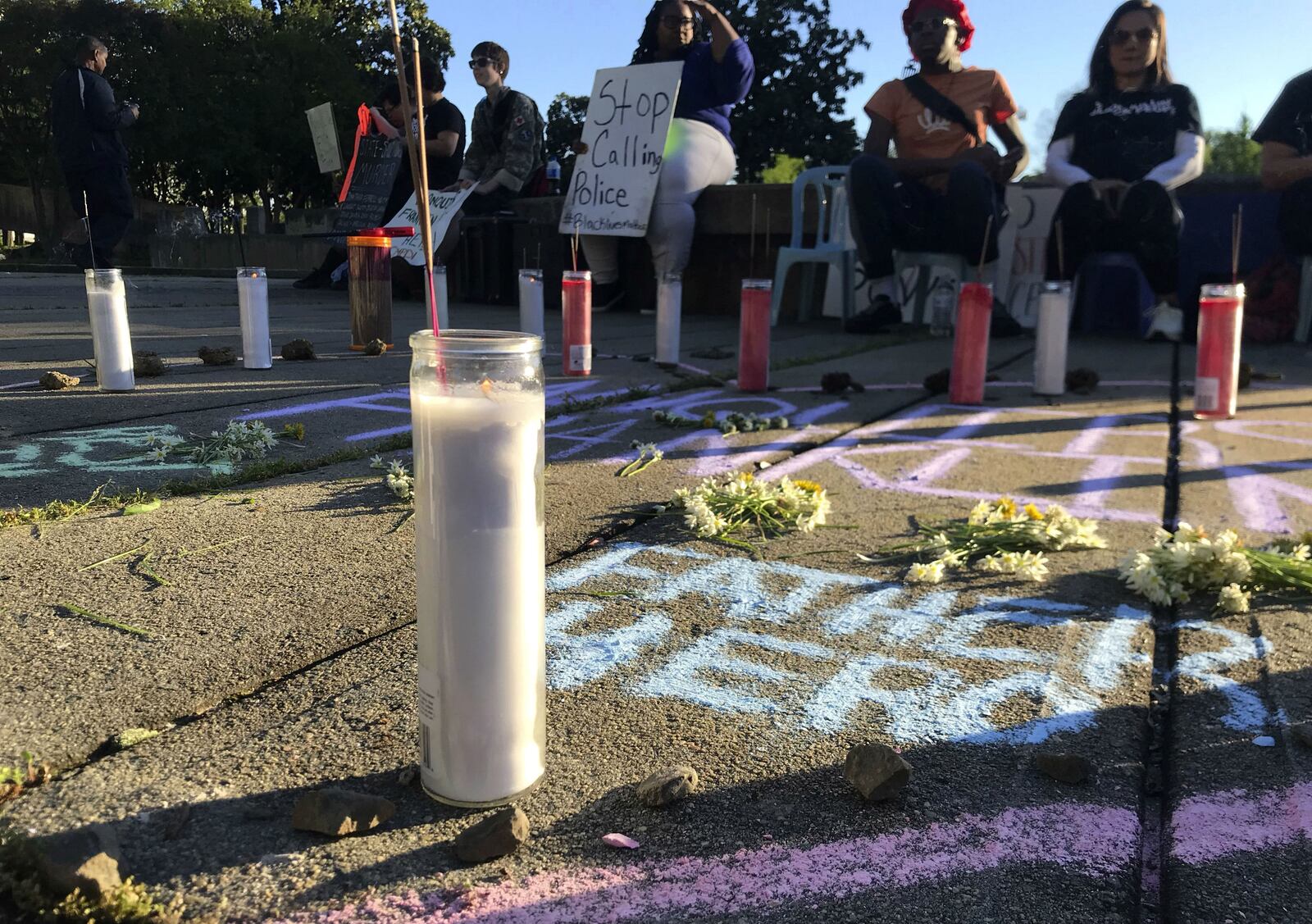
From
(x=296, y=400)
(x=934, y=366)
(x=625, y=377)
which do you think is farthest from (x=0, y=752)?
(x=934, y=366)

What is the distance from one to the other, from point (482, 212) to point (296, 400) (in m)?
6.41

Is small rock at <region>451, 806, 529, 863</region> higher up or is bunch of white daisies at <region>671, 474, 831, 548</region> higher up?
bunch of white daisies at <region>671, 474, 831, 548</region>

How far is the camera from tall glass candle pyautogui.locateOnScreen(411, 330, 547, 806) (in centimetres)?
130

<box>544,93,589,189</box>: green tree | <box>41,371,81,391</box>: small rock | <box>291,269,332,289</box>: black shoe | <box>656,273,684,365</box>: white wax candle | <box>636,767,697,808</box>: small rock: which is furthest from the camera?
<box>544,93,589,189</box>: green tree

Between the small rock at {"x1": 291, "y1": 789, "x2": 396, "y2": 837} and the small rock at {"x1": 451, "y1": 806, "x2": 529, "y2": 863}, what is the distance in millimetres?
112

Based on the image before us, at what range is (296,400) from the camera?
14.7ft

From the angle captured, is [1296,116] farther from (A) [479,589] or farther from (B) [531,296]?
(A) [479,589]

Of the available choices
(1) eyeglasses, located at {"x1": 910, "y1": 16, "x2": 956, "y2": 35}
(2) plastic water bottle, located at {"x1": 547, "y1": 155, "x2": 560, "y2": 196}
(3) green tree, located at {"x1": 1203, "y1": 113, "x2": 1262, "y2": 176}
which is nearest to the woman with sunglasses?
(1) eyeglasses, located at {"x1": 910, "y1": 16, "x2": 956, "y2": 35}

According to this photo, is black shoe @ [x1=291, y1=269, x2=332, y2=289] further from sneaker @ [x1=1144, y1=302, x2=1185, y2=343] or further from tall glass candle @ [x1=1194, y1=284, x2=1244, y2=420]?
tall glass candle @ [x1=1194, y1=284, x2=1244, y2=420]

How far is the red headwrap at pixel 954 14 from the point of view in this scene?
23.6ft

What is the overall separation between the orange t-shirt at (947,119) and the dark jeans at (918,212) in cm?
26

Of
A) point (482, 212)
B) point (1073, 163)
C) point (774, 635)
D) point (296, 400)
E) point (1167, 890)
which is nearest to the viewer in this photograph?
point (1167, 890)

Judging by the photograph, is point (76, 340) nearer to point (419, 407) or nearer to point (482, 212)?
point (482, 212)

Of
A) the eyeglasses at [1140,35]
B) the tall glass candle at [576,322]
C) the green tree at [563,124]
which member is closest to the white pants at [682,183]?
the eyeglasses at [1140,35]
